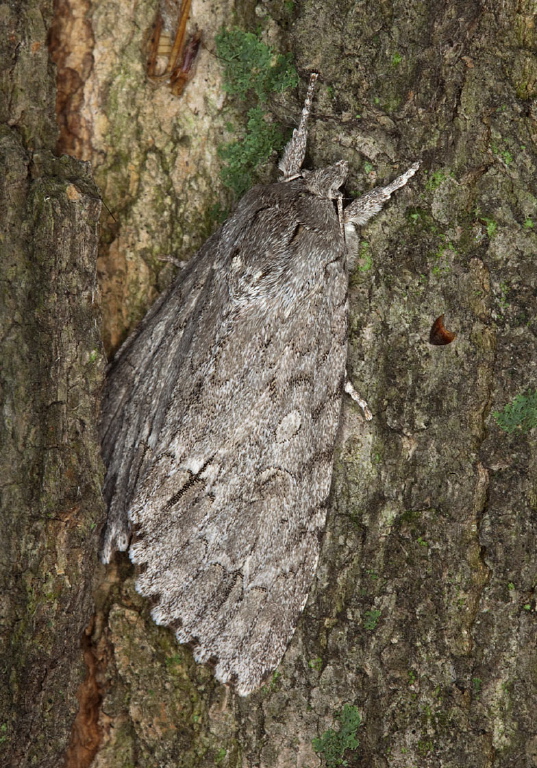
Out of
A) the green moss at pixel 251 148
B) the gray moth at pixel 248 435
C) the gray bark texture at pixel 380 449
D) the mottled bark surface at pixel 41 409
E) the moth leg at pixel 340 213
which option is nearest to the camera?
the mottled bark surface at pixel 41 409

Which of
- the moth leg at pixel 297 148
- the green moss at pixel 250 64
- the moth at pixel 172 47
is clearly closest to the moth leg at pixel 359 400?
the moth leg at pixel 297 148

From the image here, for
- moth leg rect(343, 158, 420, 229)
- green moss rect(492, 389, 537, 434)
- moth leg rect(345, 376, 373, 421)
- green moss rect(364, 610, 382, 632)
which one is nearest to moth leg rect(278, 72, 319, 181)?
moth leg rect(343, 158, 420, 229)

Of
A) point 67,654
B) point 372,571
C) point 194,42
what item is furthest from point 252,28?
point 67,654

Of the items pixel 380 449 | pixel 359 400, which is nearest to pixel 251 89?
pixel 359 400

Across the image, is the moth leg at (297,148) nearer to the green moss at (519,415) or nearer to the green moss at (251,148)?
the green moss at (251,148)

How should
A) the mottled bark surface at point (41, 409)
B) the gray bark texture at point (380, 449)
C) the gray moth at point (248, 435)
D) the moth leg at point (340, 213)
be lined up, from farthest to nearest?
the moth leg at point (340, 213)
the gray moth at point (248, 435)
the gray bark texture at point (380, 449)
the mottled bark surface at point (41, 409)

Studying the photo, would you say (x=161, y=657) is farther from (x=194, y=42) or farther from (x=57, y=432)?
(x=194, y=42)

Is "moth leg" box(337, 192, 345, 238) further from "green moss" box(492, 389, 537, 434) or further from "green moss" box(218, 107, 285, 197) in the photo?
"green moss" box(492, 389, 537, 434)

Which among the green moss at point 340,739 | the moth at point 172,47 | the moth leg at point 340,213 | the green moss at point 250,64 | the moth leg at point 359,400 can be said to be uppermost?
the moth at point 172,47
